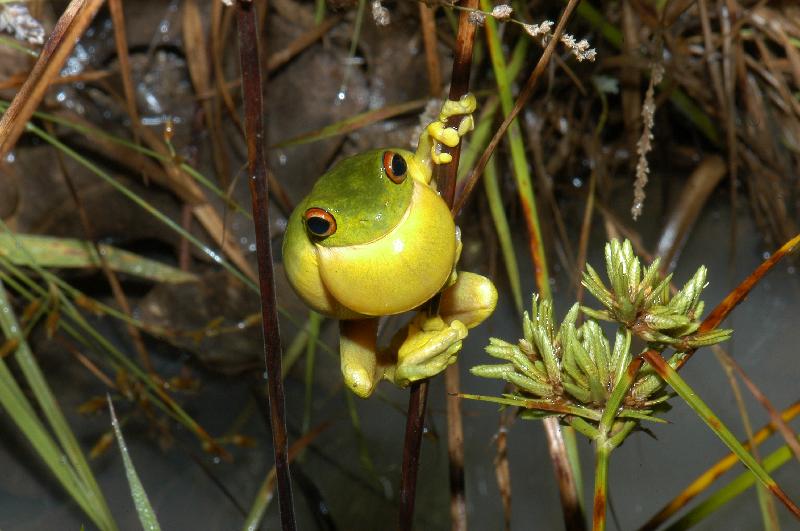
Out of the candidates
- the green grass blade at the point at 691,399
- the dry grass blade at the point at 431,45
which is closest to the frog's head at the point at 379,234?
the green grass blade at the point at 691,399

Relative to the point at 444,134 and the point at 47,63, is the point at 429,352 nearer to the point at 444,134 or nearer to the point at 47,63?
the point at 444,134

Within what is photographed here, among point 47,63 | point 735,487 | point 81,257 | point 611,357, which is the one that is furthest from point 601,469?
point 81,257

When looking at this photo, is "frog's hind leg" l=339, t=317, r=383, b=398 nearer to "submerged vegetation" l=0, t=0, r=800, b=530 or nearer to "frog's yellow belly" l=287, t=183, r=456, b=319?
"frog's yellow belly" l=287, t=183, r=456, b=319

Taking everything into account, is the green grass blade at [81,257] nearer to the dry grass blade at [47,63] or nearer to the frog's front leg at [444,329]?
the dry grass blade at [47,63]

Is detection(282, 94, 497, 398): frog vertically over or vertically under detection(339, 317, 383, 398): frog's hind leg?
over

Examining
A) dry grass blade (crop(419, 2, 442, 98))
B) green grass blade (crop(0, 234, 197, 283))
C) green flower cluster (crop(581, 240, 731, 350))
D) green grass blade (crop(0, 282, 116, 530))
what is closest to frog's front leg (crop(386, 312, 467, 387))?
green flower cluster (crop(581, 240, 731, 350))
